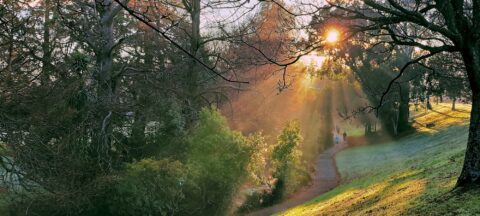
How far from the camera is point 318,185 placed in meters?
32.9

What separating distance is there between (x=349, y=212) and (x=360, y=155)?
3183cm

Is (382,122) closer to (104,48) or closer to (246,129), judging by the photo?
(246,129)

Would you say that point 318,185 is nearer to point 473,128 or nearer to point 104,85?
Result: point 104,85

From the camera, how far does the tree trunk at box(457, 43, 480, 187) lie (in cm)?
1001

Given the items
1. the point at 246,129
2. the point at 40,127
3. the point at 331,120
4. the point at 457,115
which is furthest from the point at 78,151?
the point at 457,115

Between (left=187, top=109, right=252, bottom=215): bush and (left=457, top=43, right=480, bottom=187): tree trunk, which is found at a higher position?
(left=457, top=43, right=480, bottom=187): tree trunk

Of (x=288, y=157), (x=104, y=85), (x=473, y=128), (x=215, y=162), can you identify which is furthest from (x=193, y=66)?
(x=473, y=128)

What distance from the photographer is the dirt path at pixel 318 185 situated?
26.8 meters

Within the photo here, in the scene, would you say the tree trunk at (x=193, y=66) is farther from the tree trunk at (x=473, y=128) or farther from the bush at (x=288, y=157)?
the tree trunk at (x=473, y=128)

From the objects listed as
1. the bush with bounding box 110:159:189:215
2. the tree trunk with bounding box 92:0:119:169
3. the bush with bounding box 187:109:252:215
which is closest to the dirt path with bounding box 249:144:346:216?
the bush with bounding box 187:109:252:215

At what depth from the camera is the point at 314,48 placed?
36.1 feet

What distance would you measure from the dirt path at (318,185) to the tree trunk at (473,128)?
16.3m

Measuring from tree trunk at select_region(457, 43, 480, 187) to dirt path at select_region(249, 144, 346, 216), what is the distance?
16.3m

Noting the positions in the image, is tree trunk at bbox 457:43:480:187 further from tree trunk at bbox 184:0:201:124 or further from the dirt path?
the dirt path
